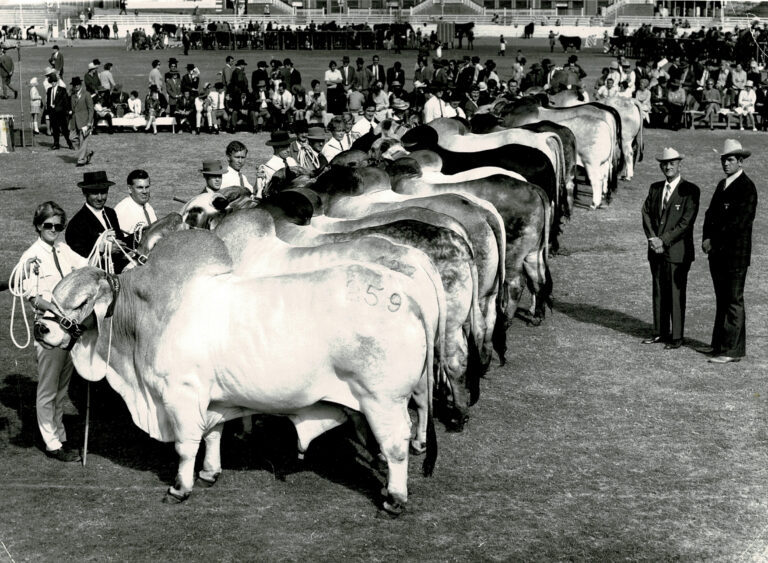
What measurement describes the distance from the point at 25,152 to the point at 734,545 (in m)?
19.1

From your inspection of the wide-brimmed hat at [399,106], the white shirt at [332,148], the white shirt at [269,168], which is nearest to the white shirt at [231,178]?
the white shirt at [269,168]

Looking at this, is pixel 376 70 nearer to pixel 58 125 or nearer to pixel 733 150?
pixel 58 125

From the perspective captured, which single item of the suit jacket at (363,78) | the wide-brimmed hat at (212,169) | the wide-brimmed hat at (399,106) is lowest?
the wide-brimmed hat at (212,169)

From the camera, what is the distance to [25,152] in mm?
22359

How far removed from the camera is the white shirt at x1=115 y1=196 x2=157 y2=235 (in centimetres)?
898

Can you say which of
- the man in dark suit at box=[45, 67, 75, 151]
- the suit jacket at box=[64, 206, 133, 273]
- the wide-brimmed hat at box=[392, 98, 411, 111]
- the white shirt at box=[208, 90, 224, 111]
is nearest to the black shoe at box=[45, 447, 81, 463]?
the suit jacket at box=[64, 206, 133, 273]

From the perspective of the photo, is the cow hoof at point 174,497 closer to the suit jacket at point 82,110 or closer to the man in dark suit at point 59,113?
the suit jacket at point 82,110

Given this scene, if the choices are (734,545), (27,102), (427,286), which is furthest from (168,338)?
(27,102)

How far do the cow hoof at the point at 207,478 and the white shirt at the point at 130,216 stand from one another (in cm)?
261

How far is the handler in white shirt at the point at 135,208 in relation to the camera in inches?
349

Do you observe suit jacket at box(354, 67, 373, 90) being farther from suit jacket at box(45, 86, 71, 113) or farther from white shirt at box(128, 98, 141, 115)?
suit jacket at box(45, 86, 71, 113)

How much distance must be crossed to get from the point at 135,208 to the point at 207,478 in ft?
9.42

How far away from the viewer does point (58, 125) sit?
22.6m

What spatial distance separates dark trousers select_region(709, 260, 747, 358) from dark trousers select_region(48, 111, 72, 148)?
16258 millimetres
